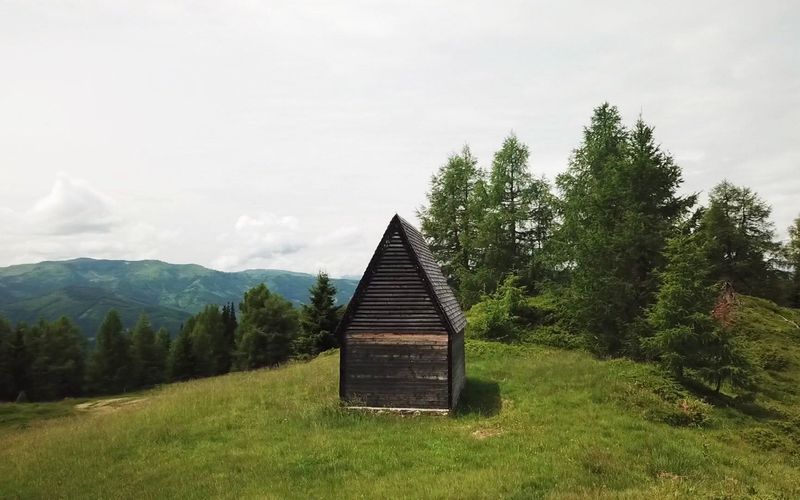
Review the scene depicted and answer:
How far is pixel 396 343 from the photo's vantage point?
20.5 meters

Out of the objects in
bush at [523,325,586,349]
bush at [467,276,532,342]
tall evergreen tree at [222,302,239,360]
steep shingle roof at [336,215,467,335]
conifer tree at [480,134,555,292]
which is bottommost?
tall evergreen tree at [222,302,239,360]

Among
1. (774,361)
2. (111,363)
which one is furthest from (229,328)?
(774,361)

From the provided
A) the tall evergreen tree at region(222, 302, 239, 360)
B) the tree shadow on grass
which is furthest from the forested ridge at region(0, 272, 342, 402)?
the tree shadow on grass

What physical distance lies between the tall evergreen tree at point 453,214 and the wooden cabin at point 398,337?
92.5 feet

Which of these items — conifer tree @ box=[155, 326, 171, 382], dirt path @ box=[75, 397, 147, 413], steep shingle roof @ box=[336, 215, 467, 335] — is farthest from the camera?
conifer tree @ box=[155, 326, 171, 382]

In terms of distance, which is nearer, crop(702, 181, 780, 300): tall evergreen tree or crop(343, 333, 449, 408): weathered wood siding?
crop(343, 333, 449, 408): weathered wood siding

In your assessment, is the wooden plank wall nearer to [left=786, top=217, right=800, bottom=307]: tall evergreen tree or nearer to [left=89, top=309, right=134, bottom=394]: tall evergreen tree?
[left=786, top=217, right=800, bottom=307]: tall evergreen tree

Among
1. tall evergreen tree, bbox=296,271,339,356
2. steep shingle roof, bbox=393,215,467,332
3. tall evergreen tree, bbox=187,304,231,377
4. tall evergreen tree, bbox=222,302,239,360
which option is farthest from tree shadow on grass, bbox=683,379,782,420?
tall evergreen tree, bbox=222,302,239,360

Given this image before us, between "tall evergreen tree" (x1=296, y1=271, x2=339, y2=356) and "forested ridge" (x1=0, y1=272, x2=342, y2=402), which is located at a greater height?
"tall evergreen tree" (x1=296, y1=271, x2=339, y2=356)

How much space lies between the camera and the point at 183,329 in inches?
3263

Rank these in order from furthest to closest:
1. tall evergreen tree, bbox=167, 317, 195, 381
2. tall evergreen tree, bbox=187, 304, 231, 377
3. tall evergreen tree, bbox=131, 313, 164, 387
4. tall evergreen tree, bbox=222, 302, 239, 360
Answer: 1. tall evergreen tree, bbox=222, 302, 239, 360
2. tall evergreen tree, bbox=187, 304, 231, 377
3. tall evergreen tree, bbox=167, 317, 195, 381
4. tall evergreen tree, bbox=131, 313, 164, 387

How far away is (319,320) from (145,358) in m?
42.1

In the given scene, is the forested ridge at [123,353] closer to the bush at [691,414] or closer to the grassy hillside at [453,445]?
the grassy hillside at [453,445]

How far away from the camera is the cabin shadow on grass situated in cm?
1995
